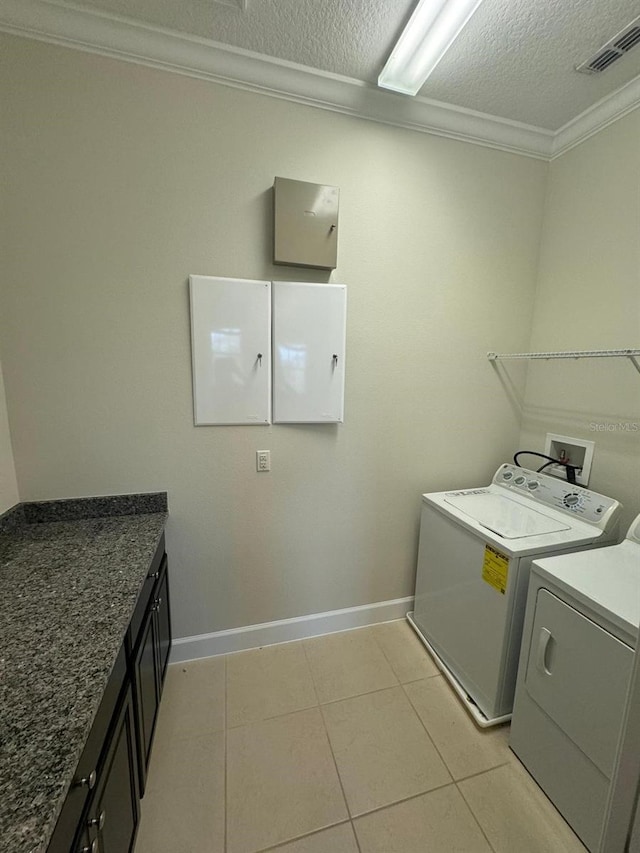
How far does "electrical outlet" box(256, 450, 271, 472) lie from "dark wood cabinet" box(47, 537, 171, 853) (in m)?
0.60

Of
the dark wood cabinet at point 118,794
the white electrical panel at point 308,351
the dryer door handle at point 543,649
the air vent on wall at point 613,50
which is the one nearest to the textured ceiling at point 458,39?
the air vent on wall at point 613,50

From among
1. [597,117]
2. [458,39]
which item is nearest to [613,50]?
[597,117]

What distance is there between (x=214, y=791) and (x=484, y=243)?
2.80 m

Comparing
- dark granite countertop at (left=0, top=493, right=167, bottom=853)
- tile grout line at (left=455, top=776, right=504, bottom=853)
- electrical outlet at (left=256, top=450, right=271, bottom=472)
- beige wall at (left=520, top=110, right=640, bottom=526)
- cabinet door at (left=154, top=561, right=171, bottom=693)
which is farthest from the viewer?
electrical outlet at (left=256, top=450, right=271, bottom=472)

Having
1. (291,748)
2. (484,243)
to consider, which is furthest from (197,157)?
(291,748)

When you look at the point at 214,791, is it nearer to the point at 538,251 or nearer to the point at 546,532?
the point at 546,532

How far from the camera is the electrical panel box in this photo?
4.91ft

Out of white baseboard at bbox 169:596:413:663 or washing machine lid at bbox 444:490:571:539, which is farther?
white baseboard at bbox 169:596:413:663

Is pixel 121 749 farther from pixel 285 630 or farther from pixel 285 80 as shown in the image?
pixel 285 80

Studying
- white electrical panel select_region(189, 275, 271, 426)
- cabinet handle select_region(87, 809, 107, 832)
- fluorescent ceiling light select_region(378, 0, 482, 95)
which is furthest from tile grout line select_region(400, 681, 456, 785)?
fluorescent ceiling light select_region(378, 0, 482, 95)

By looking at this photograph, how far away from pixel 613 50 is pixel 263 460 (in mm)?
2279

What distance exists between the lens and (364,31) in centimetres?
132

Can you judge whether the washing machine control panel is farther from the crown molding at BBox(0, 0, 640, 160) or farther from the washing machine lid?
the crown molding at BBox(0, 0, 640, 160)

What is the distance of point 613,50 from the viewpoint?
137cm
